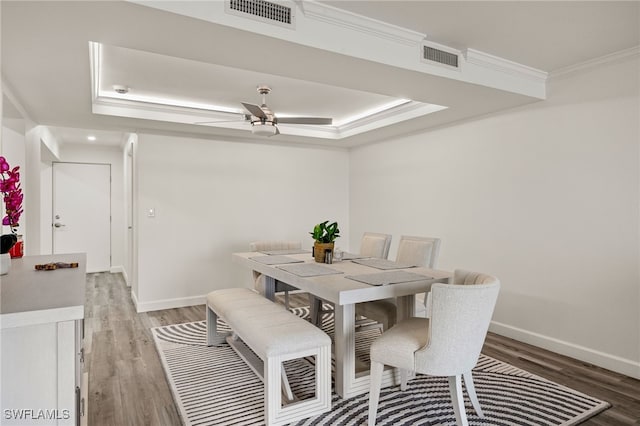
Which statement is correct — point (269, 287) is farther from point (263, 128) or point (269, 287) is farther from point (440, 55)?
point (440, 55)

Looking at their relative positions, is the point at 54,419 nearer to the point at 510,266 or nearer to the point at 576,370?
the point at 576,370

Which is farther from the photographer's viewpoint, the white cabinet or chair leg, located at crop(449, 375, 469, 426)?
chair leg, located at crop(449, 375, 469, 426)

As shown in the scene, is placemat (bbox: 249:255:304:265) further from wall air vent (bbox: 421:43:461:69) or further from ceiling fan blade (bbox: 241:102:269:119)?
wall air vent (bbox: 421:43:461:69)

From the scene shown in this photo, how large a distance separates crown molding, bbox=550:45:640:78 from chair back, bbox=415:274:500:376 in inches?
87.2

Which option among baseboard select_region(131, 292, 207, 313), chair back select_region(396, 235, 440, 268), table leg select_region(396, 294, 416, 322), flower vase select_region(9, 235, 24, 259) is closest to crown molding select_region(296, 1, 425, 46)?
chair back select_region(396, 235, 440, 268)

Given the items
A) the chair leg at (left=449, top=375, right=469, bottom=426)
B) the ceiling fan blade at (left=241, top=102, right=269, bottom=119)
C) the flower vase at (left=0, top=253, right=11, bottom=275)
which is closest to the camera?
the flower vase at (left=0, top=253, right=11, bottom=275)

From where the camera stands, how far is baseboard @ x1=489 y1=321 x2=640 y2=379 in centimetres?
290

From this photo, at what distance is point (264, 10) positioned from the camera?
2143 millimetres

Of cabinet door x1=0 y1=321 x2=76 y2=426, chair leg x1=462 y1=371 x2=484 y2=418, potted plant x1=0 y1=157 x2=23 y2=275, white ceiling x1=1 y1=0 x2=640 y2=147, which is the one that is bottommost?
chair leg x1=462 y1=371 x2=484 y2=418

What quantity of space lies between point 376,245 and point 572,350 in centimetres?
192

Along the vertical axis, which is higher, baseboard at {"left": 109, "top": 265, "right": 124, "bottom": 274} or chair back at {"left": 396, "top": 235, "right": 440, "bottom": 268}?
chair back at {"left": 396, "top": 235, "right": 440, "bottom": 268}

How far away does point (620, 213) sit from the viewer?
2.95m

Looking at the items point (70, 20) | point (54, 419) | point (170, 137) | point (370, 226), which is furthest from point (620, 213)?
point (170, 137)

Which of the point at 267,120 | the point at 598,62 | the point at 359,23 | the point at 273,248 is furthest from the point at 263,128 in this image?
the point at 598,62
